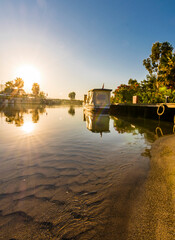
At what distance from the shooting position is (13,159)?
13.3 feet

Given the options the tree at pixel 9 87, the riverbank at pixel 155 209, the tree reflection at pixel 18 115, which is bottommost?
the riverbank at pixel 155 209

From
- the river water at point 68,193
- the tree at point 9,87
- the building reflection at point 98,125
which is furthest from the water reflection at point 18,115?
the tree at point 9,87

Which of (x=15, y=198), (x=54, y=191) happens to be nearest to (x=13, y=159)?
(x=15, y=198)

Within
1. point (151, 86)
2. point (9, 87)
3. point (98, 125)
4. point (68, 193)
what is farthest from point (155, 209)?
point (9, 87)

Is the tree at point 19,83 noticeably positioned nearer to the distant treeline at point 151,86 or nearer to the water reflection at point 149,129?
the distant treeline at point 151,86

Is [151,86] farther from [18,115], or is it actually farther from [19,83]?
[19,83]

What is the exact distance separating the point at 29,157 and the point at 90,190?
261 cm

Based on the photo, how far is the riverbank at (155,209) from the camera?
1611 millimetres

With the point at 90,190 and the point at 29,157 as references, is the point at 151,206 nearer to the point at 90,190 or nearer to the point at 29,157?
the point at 90,190

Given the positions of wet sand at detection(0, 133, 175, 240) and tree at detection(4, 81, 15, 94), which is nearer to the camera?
wet sand at detection(0, 133, 175, 240)

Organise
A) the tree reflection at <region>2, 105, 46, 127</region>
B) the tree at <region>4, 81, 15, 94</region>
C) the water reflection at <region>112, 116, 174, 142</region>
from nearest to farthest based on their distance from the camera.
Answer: the water reflection at <region>112, 116, 174, 142</region> < the tree reflection at <region>2, 105, 46, 127</region> < the tree at <region>4, 81, 15, 94</region>

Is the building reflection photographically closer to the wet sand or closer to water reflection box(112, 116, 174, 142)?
water reflection box(112, 116, 174, 142)

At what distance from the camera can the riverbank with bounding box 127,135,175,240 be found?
1611 millimetres

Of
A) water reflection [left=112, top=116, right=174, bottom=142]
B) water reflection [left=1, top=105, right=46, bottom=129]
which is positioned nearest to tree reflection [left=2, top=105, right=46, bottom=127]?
water reflection [left=1, top=105, right=46, bottom=129]
